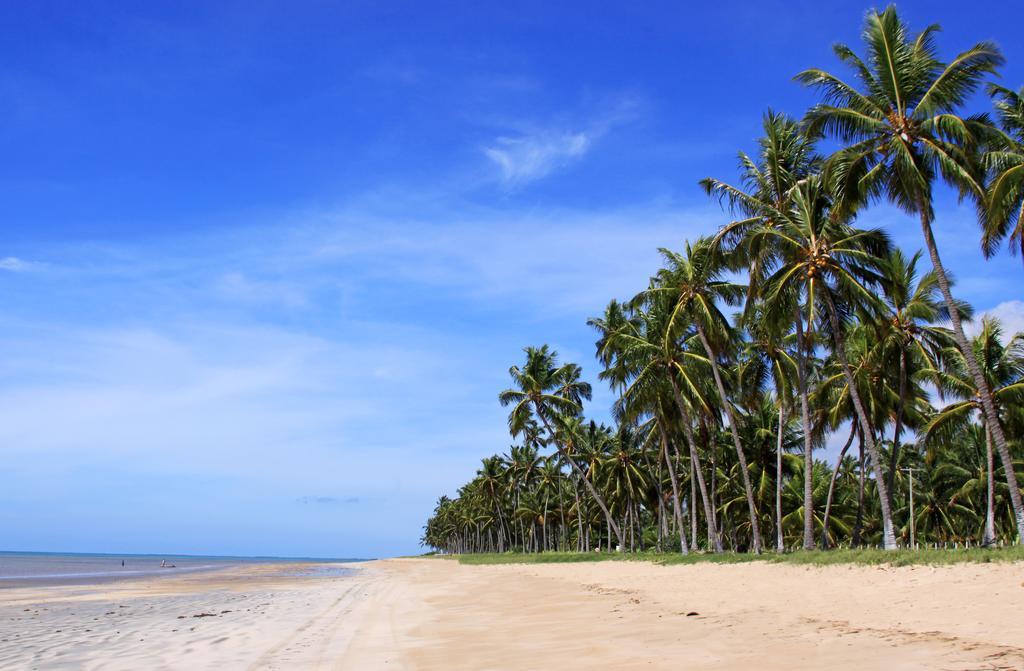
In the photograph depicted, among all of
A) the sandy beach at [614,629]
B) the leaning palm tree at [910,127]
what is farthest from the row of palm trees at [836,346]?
the sandy beach at [614,629]

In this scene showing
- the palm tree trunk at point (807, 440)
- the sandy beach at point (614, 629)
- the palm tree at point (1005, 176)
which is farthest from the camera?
the palm tree trunk at point (807, 440)

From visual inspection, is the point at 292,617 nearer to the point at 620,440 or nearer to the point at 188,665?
the point at 188,665

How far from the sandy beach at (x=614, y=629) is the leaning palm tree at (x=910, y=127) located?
29.2 ft

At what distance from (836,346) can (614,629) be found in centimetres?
1827

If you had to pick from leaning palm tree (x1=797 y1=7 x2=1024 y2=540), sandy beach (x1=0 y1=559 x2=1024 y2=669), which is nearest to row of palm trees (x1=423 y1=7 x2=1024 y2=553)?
leaning palm tree (x1=797 y1=7 x2=1024 y2=540)

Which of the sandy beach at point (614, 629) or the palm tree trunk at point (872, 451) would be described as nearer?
the sandy beach at point (614, 629)

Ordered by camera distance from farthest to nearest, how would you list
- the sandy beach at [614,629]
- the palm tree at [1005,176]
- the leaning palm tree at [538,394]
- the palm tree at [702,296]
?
the leaning palm tree at [538,394] → the palm tree at [702,296] → the palm tree at [1005,176] → the sandy beach at [614,629]

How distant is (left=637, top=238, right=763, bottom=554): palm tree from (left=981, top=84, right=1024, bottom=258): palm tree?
10799mm

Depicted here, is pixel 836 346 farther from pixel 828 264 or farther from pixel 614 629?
pixel 614 629

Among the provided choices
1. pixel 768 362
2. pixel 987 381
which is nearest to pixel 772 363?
pixel 768 362

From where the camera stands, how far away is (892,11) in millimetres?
19500

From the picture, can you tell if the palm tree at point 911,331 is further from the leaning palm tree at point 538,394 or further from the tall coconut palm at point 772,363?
the leaning palm tree at point 538,394

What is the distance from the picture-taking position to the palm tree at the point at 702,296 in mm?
29141

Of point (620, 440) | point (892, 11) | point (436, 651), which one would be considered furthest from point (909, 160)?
Answer: point (620, 440)
